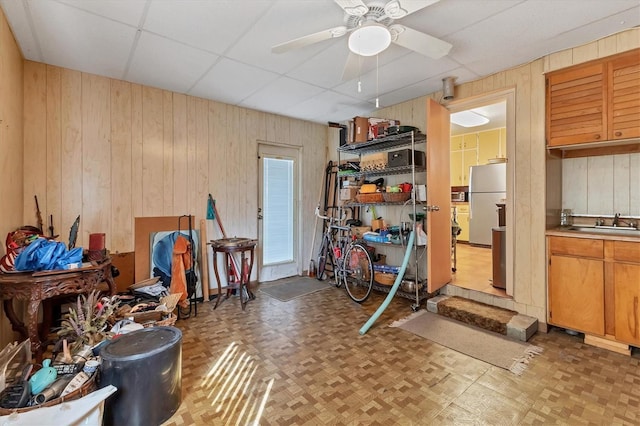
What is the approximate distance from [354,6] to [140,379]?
7.93 feet

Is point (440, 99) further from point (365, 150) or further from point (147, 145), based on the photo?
point (147, 145)

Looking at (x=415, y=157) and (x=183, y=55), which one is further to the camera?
(x=415, y=157)

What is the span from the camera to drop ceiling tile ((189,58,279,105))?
2.98 meters

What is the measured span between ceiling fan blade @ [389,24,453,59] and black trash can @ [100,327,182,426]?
241cm

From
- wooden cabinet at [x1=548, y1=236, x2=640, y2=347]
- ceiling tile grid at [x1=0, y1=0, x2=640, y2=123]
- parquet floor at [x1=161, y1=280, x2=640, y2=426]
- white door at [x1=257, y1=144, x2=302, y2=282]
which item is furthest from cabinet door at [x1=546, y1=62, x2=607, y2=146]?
white door at [x1=257, y1=144, x2=302, y2=282]

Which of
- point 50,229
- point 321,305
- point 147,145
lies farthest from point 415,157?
point 50,229

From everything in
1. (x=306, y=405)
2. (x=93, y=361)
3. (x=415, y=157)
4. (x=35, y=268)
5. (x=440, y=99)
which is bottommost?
(x=306, y=405)

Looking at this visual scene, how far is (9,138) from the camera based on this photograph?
228 centimetres

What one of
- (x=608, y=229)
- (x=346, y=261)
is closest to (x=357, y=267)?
(x=346, y=261)

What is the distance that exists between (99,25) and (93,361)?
2389 millimetres

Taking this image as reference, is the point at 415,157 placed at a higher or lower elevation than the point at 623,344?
higher

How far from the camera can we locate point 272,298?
388cm

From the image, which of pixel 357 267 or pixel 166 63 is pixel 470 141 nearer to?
pixel 357 267

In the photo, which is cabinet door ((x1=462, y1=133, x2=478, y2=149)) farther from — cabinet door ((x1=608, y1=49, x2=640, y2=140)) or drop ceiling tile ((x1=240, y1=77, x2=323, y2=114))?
drop ceiling tile ((x1=240, y1=77, x2=323, y2=114))
